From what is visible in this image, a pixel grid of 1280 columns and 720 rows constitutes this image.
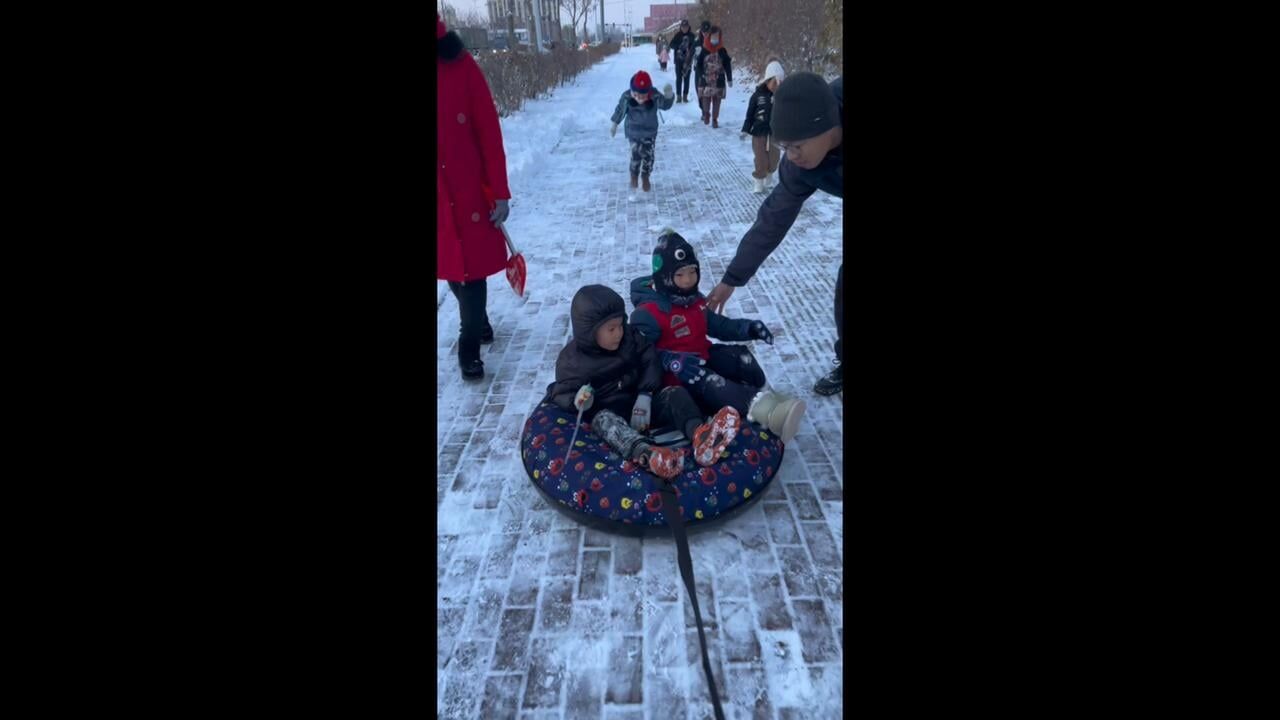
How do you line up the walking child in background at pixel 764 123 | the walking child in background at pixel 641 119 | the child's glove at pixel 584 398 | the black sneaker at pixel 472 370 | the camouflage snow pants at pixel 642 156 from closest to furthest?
the child's glove at pixel 584 398
the black sneaker at pixel 472 370
the walking child in background at pixel 764 123
the walking child in background at pixel 641 119
the camouflage snow pants at pixel 642 156

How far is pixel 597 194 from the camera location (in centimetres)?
920

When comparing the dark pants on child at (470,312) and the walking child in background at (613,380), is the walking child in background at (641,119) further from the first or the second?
the walking child in background at (613,380)

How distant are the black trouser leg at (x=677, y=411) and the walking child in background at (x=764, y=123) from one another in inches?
236

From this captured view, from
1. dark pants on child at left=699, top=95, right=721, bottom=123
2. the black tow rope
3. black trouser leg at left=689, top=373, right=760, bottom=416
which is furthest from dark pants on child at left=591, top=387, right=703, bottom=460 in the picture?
dark pants on child at left=699, top=95, right=721, bottom=123

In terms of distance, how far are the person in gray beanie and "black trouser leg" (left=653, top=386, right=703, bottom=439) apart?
675 millimetres

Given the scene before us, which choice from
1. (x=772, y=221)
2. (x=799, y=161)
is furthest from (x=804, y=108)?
(x=772, y=221)

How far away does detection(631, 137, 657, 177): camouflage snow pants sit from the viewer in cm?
899

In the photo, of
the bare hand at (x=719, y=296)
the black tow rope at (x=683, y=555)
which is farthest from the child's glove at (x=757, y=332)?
the black tow rope at (x=683, y=555)

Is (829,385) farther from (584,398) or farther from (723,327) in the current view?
(584,398)

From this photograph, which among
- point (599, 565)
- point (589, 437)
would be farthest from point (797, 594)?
point (589, 437)

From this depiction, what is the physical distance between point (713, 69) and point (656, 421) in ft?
39.9

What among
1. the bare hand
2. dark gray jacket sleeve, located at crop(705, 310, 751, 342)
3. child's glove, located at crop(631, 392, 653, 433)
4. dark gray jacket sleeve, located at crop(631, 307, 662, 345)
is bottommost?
child's glove, located at crop(631, 392, 653, 433)

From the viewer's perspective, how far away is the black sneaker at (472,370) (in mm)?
4375

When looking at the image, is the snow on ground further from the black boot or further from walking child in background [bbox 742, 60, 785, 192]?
walking child in background [bbox 742, 60, 785, 192]
